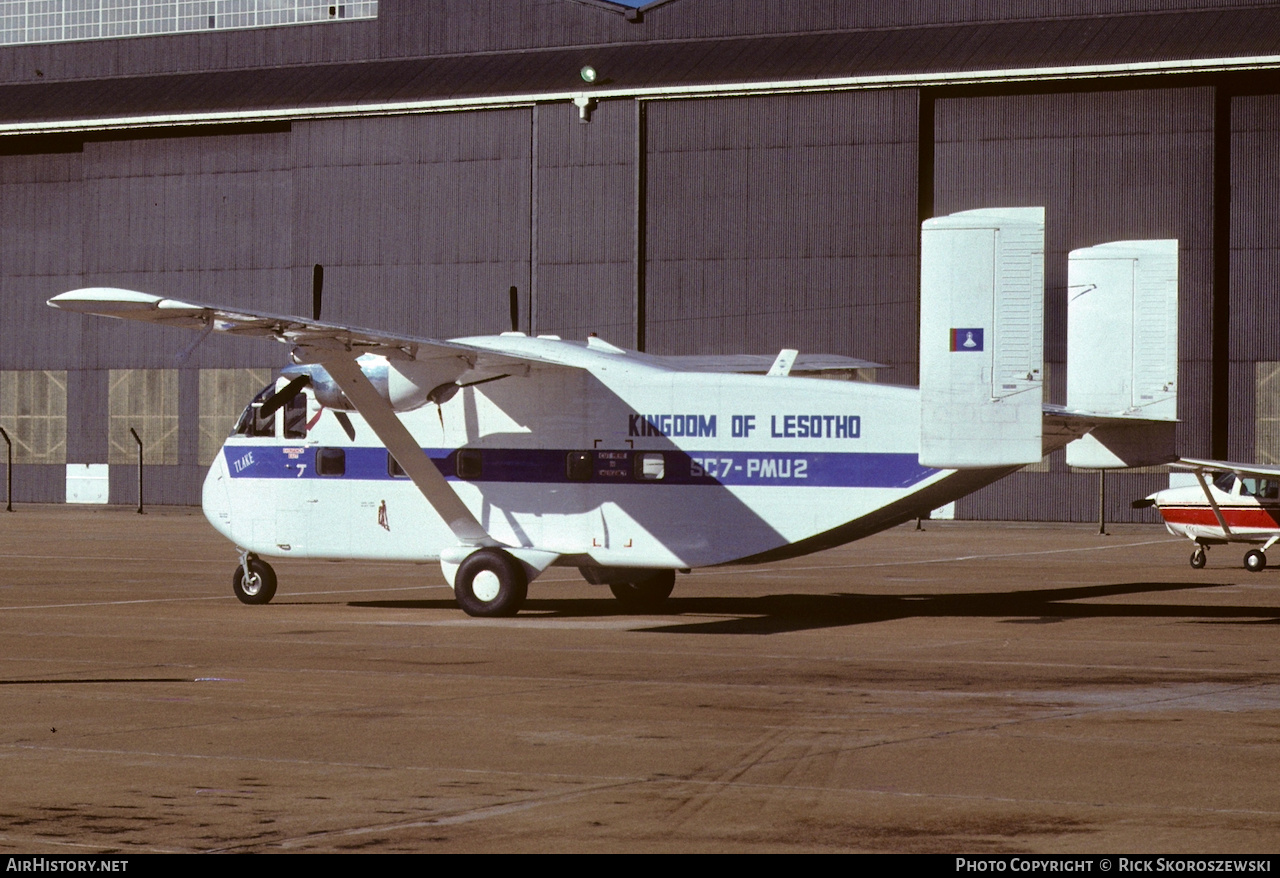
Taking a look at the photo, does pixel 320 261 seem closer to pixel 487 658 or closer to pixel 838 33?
pixel 838 33

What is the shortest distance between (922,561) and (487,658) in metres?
21.0

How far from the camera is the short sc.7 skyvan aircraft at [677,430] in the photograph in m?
19.4

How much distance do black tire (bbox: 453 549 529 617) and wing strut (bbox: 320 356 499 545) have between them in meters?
0.44

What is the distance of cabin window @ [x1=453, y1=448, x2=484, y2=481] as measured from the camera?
23.4 m

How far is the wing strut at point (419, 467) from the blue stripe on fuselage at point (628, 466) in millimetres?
539

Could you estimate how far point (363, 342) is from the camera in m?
21.2

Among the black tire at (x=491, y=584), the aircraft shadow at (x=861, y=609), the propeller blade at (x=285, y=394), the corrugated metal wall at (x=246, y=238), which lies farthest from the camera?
the corrugated metal wall at (x=246, y=238)

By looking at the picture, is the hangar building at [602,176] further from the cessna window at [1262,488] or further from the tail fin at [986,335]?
the tail fin at [986,335]

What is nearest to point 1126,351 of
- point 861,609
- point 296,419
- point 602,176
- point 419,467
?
point 861,609

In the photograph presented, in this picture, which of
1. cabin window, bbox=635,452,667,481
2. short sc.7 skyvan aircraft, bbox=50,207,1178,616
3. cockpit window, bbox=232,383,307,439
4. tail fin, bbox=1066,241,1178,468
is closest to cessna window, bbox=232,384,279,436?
cockpit window, bbox=232,383,307,439

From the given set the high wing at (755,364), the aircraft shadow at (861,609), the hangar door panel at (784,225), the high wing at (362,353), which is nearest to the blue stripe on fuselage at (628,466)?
the high wing at (362,353)

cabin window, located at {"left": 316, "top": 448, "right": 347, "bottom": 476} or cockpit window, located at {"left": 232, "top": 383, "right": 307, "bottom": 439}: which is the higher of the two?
cockpit window, located at {"left": 232, "top": 383, "right": 307, "bottom": 439}

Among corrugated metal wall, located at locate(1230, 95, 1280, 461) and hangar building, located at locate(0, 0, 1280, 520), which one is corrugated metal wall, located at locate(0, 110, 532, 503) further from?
corrugated metal wall, located at locate(1230, 95, 1280, 461)
